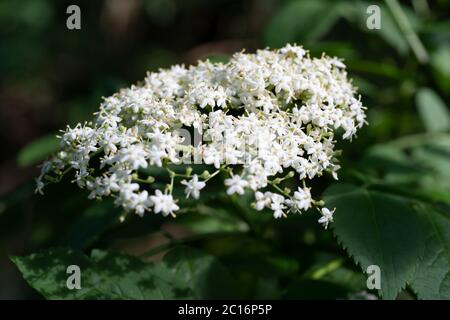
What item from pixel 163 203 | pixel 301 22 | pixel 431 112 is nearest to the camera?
pixel 163 203

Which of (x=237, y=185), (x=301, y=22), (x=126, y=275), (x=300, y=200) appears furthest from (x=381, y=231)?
(x=301, y=22)

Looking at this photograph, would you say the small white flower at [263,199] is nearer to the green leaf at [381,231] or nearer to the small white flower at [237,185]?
the small white flower at [237,185]

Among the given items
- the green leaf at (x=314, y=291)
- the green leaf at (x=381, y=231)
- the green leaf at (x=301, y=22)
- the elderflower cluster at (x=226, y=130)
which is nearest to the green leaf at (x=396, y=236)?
the green leaf at (x=381, y=231)

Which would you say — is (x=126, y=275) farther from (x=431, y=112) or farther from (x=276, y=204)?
(x=431, y=112)

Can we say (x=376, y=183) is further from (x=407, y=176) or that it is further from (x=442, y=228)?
(x=407, y=176)

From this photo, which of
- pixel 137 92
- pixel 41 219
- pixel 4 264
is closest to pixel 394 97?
pixel 137 92

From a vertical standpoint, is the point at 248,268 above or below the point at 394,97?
below
